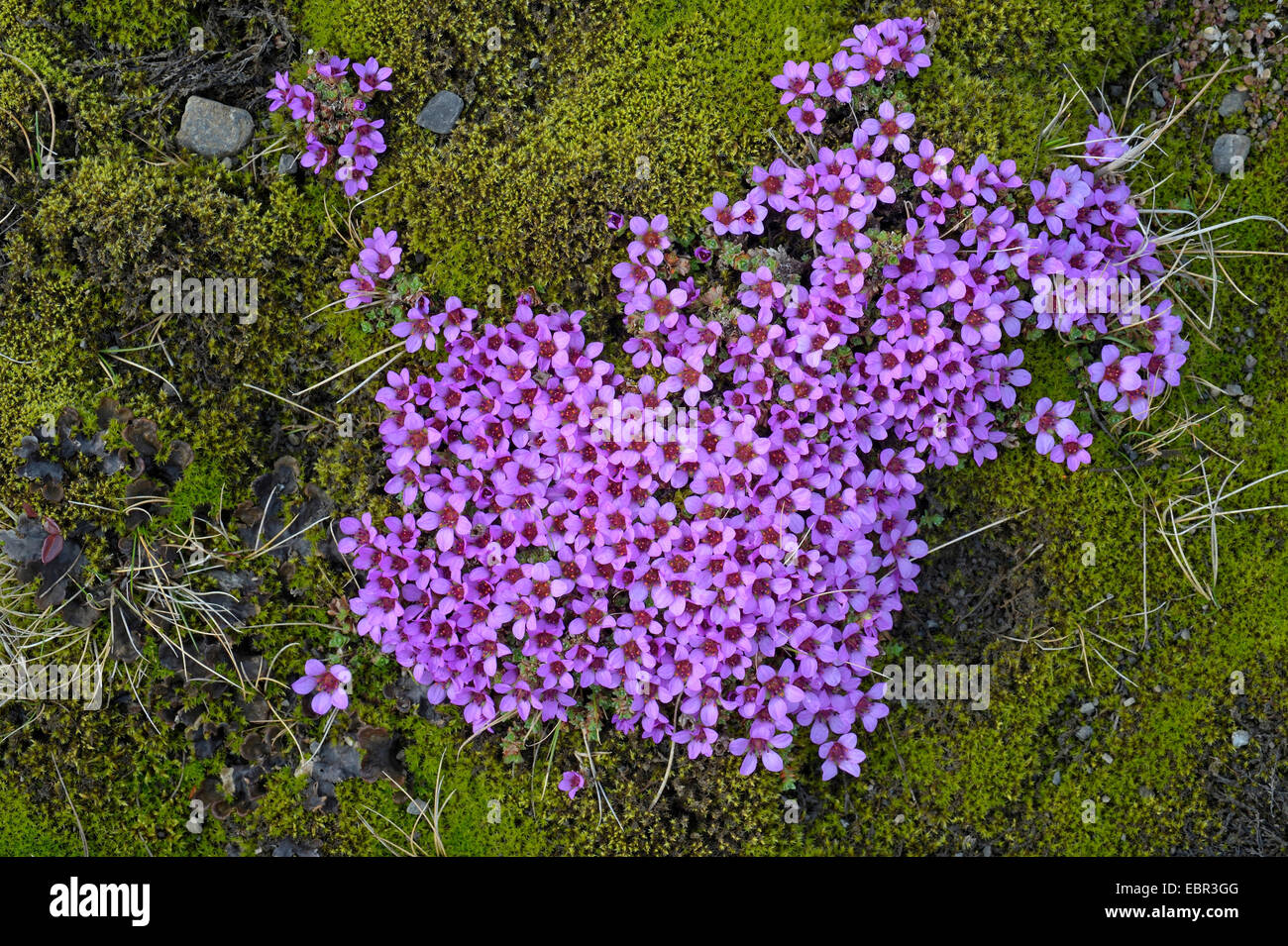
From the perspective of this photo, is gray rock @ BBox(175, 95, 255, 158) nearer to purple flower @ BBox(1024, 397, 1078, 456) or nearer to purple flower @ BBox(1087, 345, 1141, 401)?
purple flower @ BBox(1024, 397, 1078, 456)

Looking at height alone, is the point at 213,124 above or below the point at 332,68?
below

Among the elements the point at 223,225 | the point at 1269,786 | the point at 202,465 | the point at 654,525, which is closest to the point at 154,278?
the point at 223,225

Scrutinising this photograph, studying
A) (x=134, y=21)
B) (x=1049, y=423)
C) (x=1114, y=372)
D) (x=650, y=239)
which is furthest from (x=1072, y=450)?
(x=134, y=21)

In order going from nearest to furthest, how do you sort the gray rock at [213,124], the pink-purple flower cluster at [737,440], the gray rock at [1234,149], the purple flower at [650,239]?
the pink-purple flower cluster at [737,440] < the purple flower at [650,239] < the gray rock at [1234,149] < the gray rock at [213,124]

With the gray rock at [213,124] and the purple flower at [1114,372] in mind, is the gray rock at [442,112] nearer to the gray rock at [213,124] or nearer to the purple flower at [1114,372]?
the gray rock at [213,124]

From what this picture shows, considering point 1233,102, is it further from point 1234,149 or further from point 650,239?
point 650,239

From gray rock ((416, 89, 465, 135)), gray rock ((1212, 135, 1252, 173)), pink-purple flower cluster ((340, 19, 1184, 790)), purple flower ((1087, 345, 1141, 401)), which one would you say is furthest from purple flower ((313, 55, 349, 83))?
gray rock ((1212, 135, 1252, 173))

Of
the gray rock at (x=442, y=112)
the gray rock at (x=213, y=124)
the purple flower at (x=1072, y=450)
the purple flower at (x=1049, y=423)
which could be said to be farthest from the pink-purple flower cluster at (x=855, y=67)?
the gray rock at (x=213, y=124)
